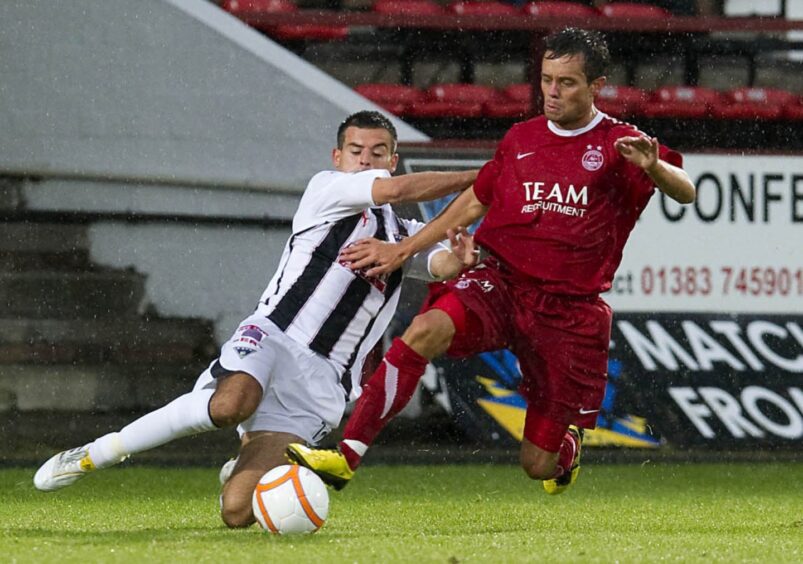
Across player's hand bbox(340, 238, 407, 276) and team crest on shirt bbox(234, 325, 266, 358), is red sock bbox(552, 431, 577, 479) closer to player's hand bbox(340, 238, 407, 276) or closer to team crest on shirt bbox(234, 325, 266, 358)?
player's hand bbox(340, 238, 407, 276)

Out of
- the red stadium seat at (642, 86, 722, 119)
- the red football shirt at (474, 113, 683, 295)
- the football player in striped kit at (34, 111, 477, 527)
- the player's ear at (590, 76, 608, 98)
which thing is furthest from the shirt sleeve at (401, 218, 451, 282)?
the red stadium seat at (642, 86, 722, 119)

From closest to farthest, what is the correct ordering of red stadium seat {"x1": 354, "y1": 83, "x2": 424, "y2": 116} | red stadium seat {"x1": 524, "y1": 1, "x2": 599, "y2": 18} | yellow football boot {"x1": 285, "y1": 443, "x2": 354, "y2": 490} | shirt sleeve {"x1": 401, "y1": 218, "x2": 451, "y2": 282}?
yellow football boot {"x1": 285, "y1": 443, "x2": 354, "y2": 490}, shirt sleeve {"x1": 401, "y1": 218, "x2": 451, "y2": 282}, red stadium seat {"x1": 524, "y1": 1, "x2": 599, "y2": 18}, red stadium seat {"x1": 354, "y1": 83, "x2": 424, "y2": 116}

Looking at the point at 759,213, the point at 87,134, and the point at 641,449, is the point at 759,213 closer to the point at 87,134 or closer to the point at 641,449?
the point at 641,449

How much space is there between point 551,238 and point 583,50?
734 millimetres

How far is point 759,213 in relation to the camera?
369 inches

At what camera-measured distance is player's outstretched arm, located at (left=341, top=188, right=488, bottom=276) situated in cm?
591

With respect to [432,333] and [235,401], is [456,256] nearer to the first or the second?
[432,333]

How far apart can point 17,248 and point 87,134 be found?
0.78m

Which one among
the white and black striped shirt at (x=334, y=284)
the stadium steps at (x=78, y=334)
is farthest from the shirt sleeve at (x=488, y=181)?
the stadium steps at (x=78, y=334)

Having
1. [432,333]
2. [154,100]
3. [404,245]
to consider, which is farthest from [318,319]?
[154,100]

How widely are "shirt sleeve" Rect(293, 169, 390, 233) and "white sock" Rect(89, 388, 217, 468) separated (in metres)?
0.89

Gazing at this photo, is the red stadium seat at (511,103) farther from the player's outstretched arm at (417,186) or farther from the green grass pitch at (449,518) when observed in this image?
the player's outstretched arm at (417,186)

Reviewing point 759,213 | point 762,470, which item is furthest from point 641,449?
point 759,213

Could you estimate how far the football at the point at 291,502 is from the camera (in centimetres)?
537
